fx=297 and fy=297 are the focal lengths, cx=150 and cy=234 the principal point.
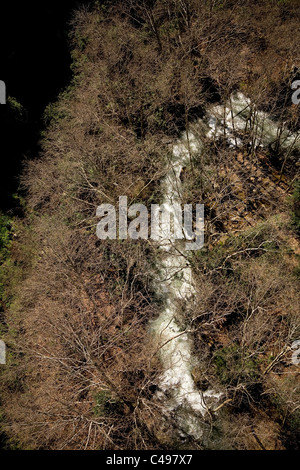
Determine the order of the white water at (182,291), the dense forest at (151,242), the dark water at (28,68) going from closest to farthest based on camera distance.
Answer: the dense forest at (151,242)
the white water at (182,291)
the dark water at (28,68)

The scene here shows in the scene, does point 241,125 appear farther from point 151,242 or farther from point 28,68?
point 28,68

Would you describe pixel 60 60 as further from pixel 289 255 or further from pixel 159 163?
pixel 289 255

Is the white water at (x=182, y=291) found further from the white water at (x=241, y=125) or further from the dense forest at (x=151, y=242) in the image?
the dense forest at (x=151, y=242)

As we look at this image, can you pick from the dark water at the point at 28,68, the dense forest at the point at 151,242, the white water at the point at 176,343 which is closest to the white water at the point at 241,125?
the dense forest at the point at 151,242

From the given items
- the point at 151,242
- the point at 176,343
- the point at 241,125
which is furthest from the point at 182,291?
the point at 241,125

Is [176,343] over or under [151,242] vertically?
under
